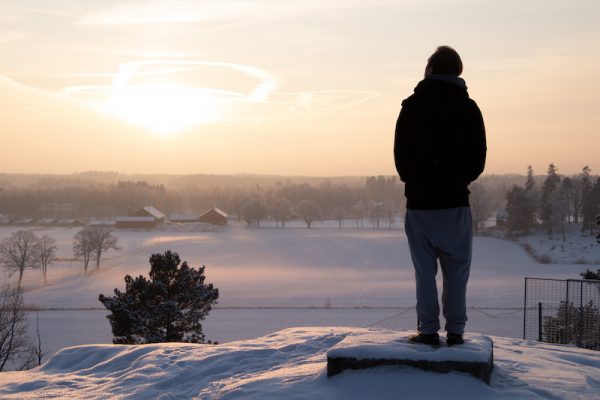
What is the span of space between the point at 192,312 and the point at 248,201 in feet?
380

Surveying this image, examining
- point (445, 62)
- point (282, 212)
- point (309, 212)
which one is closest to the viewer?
point (445, 62)

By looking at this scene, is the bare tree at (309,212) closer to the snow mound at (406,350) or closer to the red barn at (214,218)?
the red barn at (214,218)

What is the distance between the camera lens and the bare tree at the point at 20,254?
60469 mm

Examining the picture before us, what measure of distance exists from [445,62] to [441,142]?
30.0 inches

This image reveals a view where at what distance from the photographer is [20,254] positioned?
204 feet

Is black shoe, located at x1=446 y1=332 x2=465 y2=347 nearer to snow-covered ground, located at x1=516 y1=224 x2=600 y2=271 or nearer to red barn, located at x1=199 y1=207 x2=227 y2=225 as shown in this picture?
snow-covered ground, located at x1=516 y1=224 x2=600 y2=271

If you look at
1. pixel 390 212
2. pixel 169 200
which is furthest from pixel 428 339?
pixel 169 200

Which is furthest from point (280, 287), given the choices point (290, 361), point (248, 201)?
point (248, 201)

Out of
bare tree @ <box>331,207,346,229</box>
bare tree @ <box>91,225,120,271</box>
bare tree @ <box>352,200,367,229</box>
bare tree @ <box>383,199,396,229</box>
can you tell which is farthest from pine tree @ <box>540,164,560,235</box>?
bare tree @ <box>352,200,367,229</box>

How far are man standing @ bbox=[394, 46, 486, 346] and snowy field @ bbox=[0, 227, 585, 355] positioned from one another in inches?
795

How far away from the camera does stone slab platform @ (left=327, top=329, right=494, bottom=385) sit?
17.0 ft

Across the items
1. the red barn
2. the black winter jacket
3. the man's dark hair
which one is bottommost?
the red barn

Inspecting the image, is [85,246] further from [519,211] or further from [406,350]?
[406,350]

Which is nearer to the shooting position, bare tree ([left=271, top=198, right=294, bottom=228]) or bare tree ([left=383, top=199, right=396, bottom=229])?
bare tree ([left=271, top=198, right=294, bottom=228])
